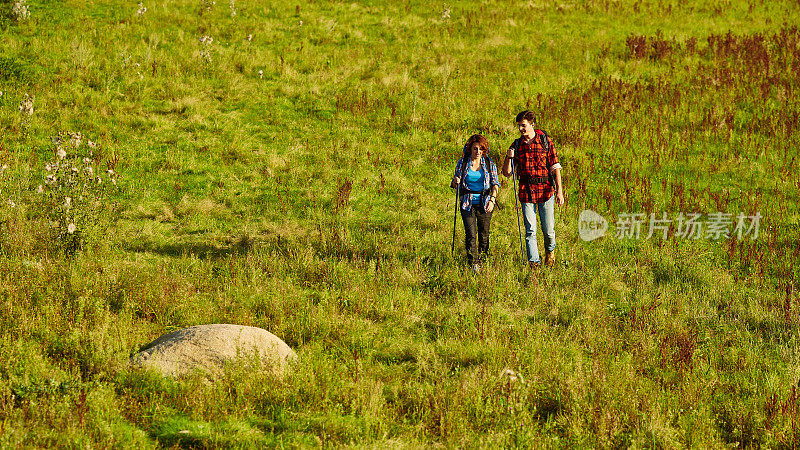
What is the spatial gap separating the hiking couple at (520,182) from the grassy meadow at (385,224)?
1.81 ft

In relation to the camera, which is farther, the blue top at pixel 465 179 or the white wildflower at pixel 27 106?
the white wildflower at pixel 27 106

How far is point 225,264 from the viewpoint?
27.1ft

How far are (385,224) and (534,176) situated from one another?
270cm

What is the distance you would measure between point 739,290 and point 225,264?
6446 millimetres

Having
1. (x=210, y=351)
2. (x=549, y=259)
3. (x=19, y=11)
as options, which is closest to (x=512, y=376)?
(x=210, y=351)

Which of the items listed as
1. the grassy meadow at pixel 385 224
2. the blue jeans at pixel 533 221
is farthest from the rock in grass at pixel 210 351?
the blue jeans at pixel 533 221

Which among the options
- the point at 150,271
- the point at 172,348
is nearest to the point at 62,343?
the point at 172,348

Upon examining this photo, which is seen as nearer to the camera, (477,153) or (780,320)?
(780,320)

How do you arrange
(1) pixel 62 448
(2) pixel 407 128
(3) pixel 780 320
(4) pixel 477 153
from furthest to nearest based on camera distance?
1. (2) pixel 407 128
2. (4) pixel 477 153
3. (3) pixel 780 320
4. (1) pixel 62 448

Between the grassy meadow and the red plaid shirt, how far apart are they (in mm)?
929

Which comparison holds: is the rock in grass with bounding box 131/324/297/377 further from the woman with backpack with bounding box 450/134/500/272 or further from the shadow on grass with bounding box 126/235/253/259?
the woman with backpack with bounding box 450/134/500/272

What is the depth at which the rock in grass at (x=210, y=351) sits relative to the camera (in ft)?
17.0

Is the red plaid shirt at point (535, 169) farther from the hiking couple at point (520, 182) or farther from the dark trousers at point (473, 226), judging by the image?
the dark trousers at point (473, 226)

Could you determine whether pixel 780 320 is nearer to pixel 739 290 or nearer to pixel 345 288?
pixel 739 290
